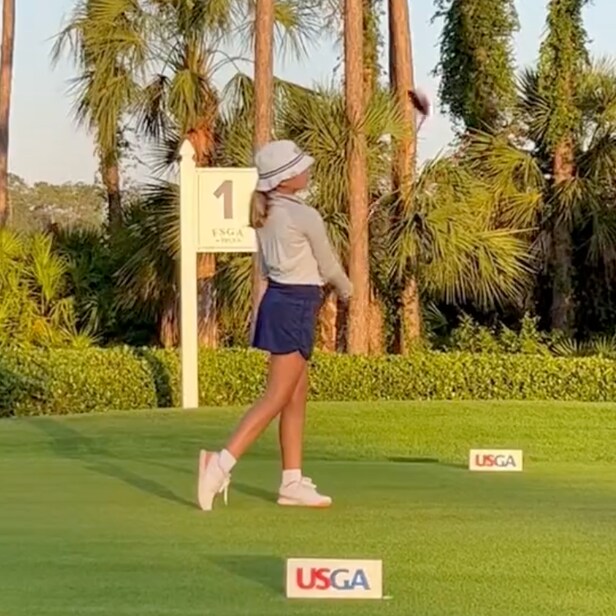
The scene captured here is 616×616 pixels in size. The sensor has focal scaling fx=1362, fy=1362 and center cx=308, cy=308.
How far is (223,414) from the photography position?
11219mm

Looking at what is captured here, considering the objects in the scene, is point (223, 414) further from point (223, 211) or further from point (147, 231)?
point (147, 231)

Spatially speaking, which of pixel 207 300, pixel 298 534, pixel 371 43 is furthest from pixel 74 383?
pixel 298 534

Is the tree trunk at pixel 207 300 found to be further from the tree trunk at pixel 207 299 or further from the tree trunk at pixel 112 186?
the tree trunk at pixel 112 186

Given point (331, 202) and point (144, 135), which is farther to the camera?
point (144, 135)

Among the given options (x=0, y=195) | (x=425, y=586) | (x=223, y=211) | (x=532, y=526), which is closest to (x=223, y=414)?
(x=223, y=211)

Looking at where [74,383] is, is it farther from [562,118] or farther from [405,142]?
[562,118]

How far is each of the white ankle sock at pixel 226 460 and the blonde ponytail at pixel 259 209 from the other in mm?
938

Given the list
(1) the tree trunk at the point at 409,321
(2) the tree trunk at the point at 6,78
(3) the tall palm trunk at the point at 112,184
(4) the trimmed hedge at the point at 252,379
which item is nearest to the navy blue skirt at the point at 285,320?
(4) the trimmed hedge at the point at 252,379

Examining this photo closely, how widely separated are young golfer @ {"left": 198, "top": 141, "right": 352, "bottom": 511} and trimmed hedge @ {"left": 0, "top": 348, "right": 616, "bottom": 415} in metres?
8.64

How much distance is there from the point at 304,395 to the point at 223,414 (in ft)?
18.2

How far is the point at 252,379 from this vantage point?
47.4 feet

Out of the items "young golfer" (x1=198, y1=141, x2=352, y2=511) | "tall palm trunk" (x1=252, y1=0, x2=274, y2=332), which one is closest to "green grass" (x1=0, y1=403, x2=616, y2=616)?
"young golfer" (x1=198, y1=141, x2=352, y2=511)

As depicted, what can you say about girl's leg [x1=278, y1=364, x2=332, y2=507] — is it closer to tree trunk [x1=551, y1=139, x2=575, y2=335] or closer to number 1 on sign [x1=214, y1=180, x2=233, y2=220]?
number 1 on sign [x1=214, y1=180, x2=233, y2=220]

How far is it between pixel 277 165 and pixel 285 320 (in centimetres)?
64
